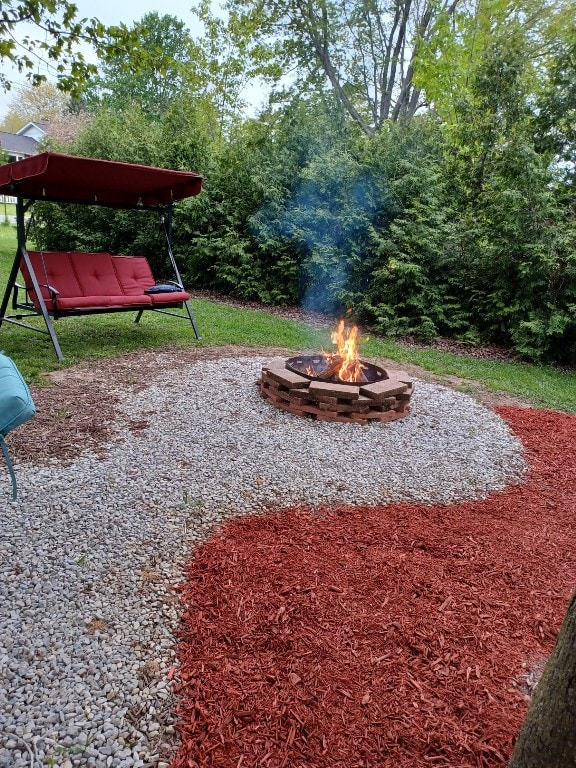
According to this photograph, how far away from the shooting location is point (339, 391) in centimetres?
417

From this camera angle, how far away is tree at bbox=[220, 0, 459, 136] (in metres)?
15.9

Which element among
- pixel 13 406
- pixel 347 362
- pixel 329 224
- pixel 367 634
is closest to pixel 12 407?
pixel 13 406

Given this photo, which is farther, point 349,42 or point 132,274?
point 349,42

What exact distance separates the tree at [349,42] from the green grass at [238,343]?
11.1 m

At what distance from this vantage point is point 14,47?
512 centimetres

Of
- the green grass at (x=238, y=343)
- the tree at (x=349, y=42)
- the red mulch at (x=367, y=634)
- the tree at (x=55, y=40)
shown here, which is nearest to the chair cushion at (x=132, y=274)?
the green grass at (x=238, y=343)

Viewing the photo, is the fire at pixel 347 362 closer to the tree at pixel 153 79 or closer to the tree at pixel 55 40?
the tree at pixel 55 40

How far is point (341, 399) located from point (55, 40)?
507 centimetres

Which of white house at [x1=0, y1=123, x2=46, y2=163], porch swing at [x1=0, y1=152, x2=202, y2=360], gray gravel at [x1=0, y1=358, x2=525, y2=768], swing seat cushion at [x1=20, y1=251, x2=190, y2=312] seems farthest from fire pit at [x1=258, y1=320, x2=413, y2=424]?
white house at [x1=0, y1=123, x2=46, y2=163]

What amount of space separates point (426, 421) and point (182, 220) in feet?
25.9

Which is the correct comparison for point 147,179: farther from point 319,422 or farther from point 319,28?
point 319,28

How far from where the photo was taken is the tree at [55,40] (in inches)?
196

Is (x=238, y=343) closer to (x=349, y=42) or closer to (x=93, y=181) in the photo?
(x=93, y=181)

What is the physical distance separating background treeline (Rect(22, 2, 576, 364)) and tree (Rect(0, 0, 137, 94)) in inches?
15.2
